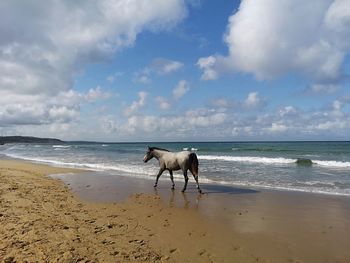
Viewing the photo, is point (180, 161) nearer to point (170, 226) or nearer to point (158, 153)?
point (158, 153)

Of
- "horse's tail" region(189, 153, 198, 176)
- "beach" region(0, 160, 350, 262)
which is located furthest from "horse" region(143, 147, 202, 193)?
"beach" region(0, 160, 350, 262)

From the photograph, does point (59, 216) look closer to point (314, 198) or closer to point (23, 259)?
point (23, 259)

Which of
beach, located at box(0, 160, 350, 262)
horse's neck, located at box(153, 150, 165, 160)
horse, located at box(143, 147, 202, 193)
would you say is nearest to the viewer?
beach, located at box(0, 160, 350, 262)

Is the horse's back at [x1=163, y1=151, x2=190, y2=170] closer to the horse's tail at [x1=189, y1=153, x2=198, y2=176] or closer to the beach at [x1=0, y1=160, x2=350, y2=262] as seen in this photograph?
the horse's tail at [x1=189, y1=153, x2=198, y2=176]

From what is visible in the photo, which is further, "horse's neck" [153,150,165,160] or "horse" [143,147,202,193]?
"horse's neck" [153,150,165,160]

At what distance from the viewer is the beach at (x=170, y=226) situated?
5.45 m

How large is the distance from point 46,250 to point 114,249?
1130 mm

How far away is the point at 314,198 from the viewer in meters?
11.0

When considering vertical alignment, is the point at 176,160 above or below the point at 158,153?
below

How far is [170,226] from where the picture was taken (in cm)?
729

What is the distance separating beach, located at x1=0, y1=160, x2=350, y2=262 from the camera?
545cm

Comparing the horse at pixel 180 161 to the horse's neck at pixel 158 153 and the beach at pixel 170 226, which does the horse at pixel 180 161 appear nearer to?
the horse's neck at pixel 158 153

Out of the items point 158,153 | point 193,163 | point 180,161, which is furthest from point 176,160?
point 158,153

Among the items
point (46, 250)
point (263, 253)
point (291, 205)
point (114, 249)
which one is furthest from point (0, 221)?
point (291, 205)
